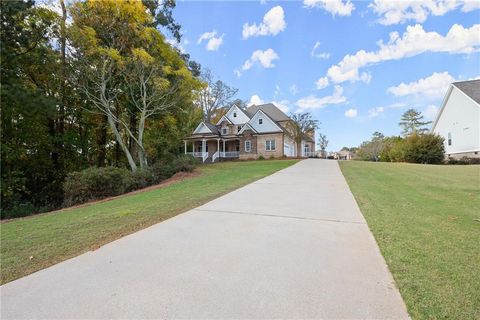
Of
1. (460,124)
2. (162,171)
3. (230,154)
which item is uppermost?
(460,124)

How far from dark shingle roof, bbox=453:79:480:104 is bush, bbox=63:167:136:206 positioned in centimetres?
3038

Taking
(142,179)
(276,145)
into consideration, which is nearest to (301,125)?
(276,145)

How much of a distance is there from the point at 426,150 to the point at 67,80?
30017 mm

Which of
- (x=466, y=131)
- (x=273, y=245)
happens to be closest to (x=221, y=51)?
(x=273, y=245)

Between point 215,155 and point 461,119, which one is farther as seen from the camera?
point 215,155

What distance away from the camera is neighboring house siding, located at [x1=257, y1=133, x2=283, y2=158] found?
29.7 metres

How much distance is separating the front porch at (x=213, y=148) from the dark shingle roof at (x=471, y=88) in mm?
24112

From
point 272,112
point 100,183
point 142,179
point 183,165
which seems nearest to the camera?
point 100,183

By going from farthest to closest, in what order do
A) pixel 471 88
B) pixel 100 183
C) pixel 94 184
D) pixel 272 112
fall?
1. pixel 272 112
2. pixel 471 88
3. pixel 100 183
4. pixel 94 184

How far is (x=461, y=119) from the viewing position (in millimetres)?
24797

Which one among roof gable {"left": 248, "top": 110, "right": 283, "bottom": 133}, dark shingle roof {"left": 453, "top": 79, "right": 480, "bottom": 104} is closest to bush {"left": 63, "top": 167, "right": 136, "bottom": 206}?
roof gable {"left": 248, "top": 110, "right": 283, "bottom": 133}

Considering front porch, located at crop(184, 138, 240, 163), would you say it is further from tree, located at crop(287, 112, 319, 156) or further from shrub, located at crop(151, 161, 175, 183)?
shrub, located at crop(151, 161, 175, 183)

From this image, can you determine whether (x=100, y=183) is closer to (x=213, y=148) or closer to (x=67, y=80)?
(x=67, y=80)

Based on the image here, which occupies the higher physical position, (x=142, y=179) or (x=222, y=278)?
(x=142, y=179)
